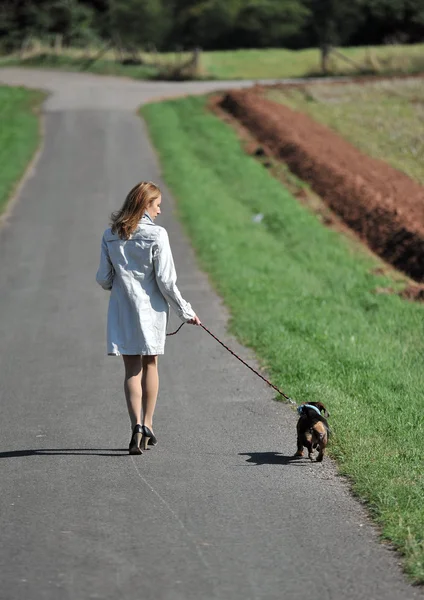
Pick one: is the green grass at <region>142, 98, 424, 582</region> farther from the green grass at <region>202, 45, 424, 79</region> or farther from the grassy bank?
the green grass at <region>202, 45, 424, 79</region>

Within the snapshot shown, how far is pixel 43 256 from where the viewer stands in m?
17.2

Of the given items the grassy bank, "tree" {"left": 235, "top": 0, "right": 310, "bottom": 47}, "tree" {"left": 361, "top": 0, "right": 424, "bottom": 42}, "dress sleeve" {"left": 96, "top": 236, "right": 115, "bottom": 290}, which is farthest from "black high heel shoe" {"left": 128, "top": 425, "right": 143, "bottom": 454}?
"tree" {"left": 235, "top": 0, "right": 310, "bottom": 47}

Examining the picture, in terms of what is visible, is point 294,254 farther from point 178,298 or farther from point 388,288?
point 178,298

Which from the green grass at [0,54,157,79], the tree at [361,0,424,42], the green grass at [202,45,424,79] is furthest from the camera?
the tree at [361,0,424,42]

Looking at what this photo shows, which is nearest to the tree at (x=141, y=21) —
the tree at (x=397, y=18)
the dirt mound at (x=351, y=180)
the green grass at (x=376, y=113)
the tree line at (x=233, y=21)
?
the tree line at (x=233, y=21)

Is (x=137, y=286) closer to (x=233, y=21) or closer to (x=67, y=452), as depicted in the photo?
(x=67, y=452)

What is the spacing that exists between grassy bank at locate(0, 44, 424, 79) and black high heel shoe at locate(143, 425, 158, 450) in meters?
37.9

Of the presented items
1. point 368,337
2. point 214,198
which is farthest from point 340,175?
point 368,337

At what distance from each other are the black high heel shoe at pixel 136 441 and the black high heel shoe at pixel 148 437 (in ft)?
0.15

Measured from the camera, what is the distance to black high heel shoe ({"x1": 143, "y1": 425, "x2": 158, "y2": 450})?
309 inches

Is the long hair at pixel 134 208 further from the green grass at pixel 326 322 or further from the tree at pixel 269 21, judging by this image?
the tree at pixel 269 21

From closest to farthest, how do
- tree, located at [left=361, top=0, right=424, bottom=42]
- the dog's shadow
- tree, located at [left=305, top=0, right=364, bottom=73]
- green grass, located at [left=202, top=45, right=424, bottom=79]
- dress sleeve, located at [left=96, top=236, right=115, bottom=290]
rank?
the dog's shadow < dress sleeve, located at [left=96, top=236, right=115, bottom=290] < green grass, located at [left=202, top=45, right=424, bottom=79] < tree, located at [left=361, top=0, right=424, bottom=42] < tree, located at [left=305, top=0, right=364, bottom=73]

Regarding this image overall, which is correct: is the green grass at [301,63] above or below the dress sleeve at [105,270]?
below

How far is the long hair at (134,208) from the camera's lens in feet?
25.2
